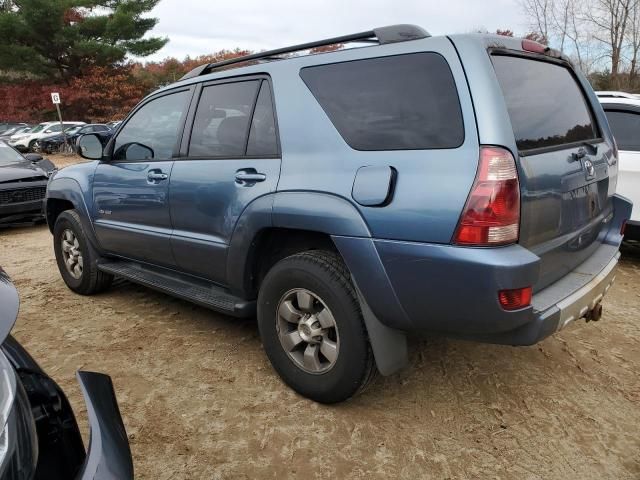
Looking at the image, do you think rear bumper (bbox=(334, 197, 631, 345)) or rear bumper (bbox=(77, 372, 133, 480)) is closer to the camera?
rear bumper (bbox=(77, 372, 133, 480))

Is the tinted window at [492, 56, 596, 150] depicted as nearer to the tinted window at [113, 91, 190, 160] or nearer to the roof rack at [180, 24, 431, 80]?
the roof rack at [180, 24, 431, 80]

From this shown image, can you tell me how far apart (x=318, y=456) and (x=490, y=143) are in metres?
1.64

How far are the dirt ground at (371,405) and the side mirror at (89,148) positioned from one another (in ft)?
4.39

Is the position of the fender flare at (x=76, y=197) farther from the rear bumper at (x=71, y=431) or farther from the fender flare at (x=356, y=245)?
the rear bumper at (x=71, y=431)

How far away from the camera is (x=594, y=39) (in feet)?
70.7

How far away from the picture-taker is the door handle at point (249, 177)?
2.88 m

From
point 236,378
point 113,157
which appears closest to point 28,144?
point 113,157

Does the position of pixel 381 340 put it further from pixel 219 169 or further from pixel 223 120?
pixel 223 120

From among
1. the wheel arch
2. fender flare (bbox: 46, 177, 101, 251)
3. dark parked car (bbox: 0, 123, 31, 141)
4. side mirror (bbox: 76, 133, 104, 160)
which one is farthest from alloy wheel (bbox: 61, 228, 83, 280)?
dark parked car (bbox: 0, 123, 31, 141)

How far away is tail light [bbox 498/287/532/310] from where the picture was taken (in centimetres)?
212

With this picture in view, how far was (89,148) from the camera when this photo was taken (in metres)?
4.22

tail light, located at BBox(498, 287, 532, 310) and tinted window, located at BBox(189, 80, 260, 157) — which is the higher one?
tinted window, located at BBox(189, 80, 260, 157)

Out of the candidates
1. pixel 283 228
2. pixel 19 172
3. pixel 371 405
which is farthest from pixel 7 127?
pixel 371 405

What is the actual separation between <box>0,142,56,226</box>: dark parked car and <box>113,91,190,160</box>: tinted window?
4.95 m
